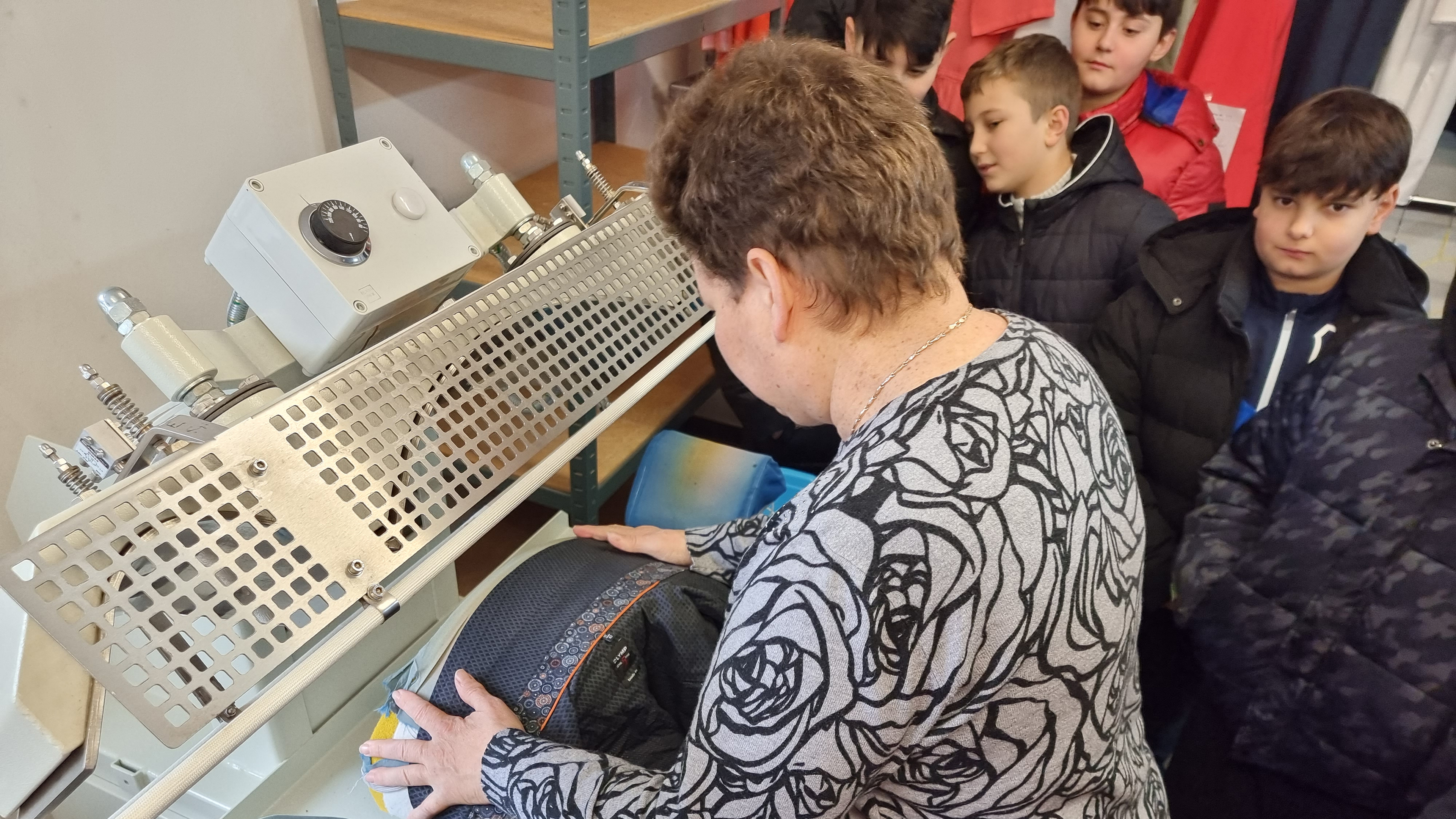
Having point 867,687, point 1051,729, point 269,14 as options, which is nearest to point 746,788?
point 867,687

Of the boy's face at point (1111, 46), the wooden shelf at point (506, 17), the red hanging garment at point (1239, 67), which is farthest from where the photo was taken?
the red hanging garment at point (1239, 67)

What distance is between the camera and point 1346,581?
1050 millimetres

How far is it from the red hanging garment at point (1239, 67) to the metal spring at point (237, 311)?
6.65 feet

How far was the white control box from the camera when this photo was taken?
0.81 meters

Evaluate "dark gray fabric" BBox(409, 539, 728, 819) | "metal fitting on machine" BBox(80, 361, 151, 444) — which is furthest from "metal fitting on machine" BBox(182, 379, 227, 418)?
"dark gray fabric" BBox(409, 539, 728, 819)

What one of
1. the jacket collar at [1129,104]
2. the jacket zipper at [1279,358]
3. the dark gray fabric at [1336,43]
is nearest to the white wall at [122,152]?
the jacket collar at [1129,104]

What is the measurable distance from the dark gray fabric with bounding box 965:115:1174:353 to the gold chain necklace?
2.95 feet

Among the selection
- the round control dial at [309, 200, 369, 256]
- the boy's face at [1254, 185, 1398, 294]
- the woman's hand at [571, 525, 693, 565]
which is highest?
the round control dial at [309, 200, 369, 256]

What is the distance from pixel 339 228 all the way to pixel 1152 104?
1.70 meters

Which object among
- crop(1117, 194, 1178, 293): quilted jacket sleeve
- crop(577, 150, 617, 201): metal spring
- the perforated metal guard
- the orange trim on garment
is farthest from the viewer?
crop(1117, 194, 1178, 293): quilted jacket sleeve

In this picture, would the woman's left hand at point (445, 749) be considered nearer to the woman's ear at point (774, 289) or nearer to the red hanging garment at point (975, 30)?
the woman's ear at point (774, 289)

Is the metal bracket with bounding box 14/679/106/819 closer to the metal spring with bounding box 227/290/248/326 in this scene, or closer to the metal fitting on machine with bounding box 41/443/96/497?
the metal fitting on machine with bounding box 41/443/96/497

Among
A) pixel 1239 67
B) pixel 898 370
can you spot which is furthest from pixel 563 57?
pixel 1239 67

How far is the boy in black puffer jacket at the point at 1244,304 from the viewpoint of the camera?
1217 mm
